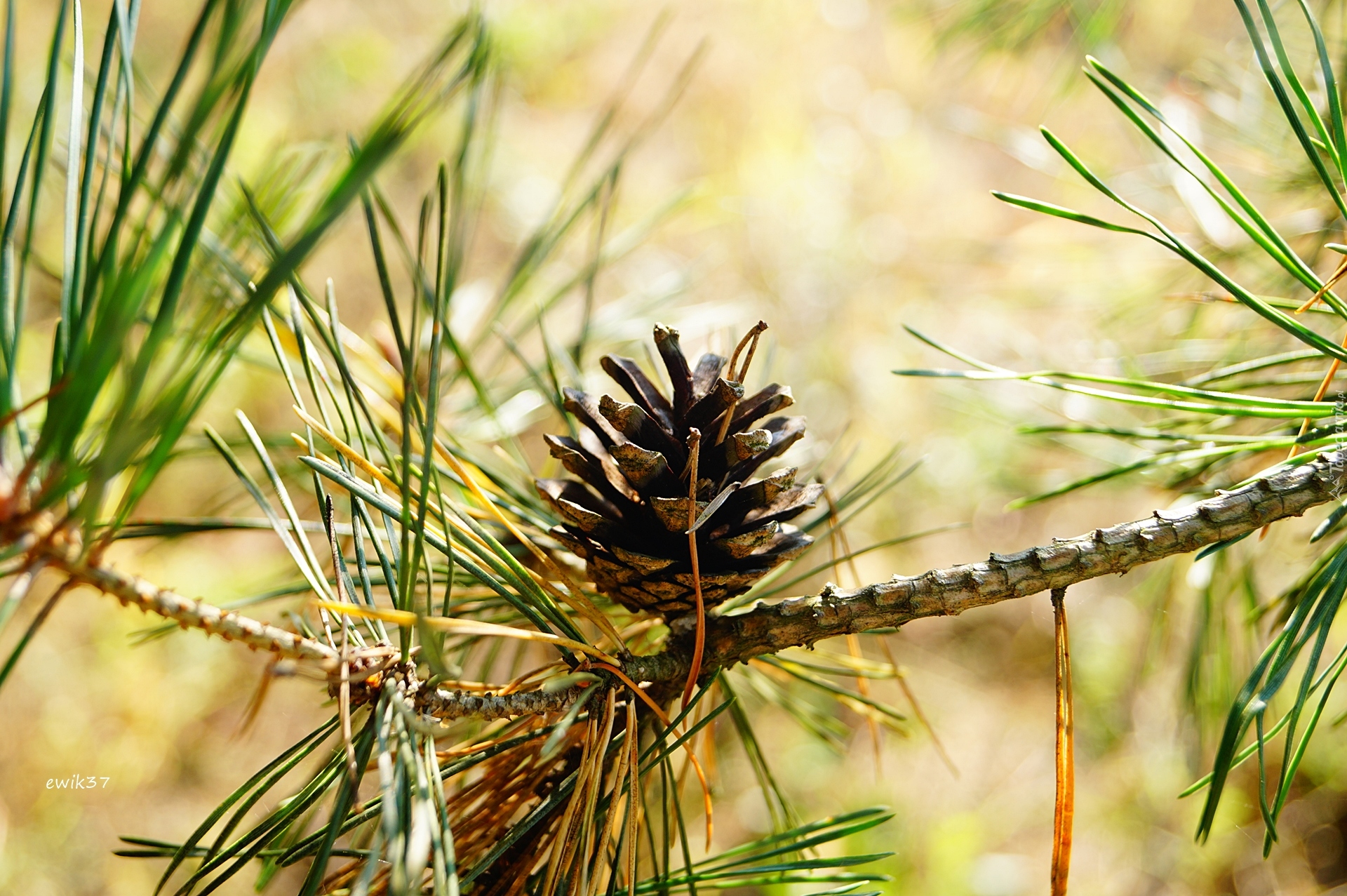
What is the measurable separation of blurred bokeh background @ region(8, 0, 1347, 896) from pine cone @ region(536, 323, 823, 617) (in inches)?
5.9

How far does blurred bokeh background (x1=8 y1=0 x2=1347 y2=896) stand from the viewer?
0.58 m

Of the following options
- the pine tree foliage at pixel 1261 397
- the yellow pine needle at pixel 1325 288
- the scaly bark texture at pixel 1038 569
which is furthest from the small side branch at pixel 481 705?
the yellow pine needle at pixel 1325 288

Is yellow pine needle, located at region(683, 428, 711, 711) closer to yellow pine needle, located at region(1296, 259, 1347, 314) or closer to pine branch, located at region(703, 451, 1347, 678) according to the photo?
pine branch, located at region(703, 451, 1347, 678)

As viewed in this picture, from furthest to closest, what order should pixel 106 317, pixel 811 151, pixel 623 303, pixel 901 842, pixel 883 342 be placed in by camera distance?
pixel 811 151 → pixel 883 342 → pixel 901 842 → pixel 623 303 → pixel 106 317

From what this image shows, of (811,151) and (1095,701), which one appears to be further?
(811,151)

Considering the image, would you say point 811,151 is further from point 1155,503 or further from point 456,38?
point 456,38

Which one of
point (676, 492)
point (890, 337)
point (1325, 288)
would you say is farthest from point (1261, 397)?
point (890, 337)

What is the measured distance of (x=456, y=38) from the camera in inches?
8.2

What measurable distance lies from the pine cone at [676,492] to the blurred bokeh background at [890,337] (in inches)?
5.9

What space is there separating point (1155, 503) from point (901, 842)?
43 centimetres

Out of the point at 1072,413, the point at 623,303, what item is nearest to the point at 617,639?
the point at 623,303

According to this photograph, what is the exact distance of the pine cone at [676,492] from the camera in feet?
0.74

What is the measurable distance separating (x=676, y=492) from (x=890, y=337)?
0.87m

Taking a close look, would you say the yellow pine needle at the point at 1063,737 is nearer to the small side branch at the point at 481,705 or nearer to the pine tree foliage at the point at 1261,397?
the pine tree foliage at the point at 1261,397
